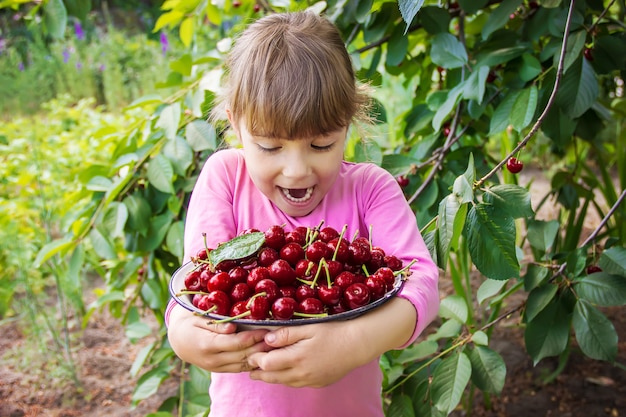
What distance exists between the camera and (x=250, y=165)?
2.99 feet

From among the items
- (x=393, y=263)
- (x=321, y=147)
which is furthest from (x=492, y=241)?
(x=321, y=147)

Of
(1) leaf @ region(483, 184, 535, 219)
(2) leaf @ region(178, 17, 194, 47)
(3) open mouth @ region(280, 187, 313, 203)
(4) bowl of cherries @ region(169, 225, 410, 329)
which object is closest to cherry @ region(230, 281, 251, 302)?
(4) bowl of cherries @ region(169, 225, 410, 329)

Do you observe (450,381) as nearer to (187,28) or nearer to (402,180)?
(402,180)

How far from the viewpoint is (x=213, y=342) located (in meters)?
0.73

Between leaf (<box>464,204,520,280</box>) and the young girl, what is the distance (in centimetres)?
10

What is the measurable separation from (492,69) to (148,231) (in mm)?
988

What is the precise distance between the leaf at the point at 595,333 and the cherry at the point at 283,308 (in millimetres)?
773

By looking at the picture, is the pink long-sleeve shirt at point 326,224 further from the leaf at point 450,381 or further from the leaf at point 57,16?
the leaf at point 57,16

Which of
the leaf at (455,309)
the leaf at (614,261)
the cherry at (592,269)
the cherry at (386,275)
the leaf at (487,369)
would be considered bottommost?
the leaf at (487,369)

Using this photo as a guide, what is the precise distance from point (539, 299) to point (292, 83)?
74 centimetres

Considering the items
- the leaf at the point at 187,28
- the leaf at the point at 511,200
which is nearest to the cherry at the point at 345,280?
the leaf at the point at 511,200

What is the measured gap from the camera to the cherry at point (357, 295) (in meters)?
0.70

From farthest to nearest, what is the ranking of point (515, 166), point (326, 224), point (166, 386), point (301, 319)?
point (166, 386) < point (515, 166) < point (326, 224) < point (301, 319)

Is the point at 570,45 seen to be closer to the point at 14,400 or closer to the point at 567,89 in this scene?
the point at 567,89
